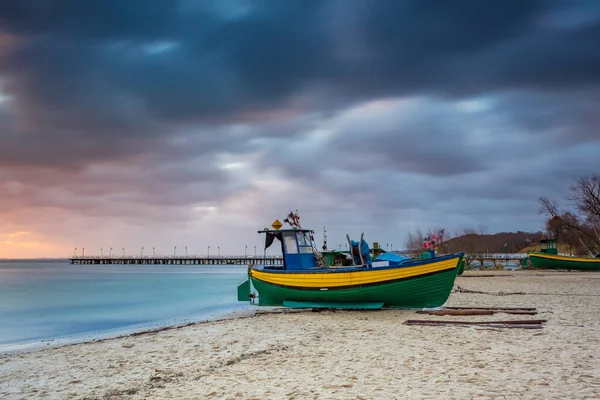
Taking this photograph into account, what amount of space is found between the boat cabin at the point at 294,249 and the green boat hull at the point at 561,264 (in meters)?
35.9

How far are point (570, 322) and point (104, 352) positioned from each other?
1284cm

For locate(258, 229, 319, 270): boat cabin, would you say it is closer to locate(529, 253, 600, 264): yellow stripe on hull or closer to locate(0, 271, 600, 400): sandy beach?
locate(0, 271, 600, 400): sandy beach

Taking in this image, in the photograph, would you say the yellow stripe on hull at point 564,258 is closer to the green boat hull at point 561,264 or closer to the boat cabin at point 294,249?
the green boat hull at point 561,264

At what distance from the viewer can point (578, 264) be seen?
43.3 m

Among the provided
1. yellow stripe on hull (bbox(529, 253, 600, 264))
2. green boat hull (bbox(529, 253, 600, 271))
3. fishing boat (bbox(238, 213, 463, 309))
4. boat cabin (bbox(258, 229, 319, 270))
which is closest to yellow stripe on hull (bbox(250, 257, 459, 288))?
fishing boat (bbox(238, 213, 463, 309))

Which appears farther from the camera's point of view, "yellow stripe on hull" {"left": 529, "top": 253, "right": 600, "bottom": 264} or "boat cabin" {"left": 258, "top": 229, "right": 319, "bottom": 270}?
"yellow stripe on hull" {"left": 529, "top": 253, "right": 600, "bottom": 264}

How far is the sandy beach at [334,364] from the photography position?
22.5ft

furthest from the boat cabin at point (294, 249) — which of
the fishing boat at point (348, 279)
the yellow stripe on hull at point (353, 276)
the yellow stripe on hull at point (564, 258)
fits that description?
the yellow stripe on hull at point (564, 258)

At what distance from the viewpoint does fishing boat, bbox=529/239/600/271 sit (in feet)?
140

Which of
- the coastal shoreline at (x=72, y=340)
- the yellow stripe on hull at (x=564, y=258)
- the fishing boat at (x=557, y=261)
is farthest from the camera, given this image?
the fishing boat at (x=557, y=261)

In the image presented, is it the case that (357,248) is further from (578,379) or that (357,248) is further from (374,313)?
(578,379)

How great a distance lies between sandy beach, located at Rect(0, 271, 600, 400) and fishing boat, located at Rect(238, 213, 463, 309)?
1262 millimetres

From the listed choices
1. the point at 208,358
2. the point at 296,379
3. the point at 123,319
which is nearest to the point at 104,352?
the point at 208,358

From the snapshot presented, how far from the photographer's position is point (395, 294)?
15695 millimetres
